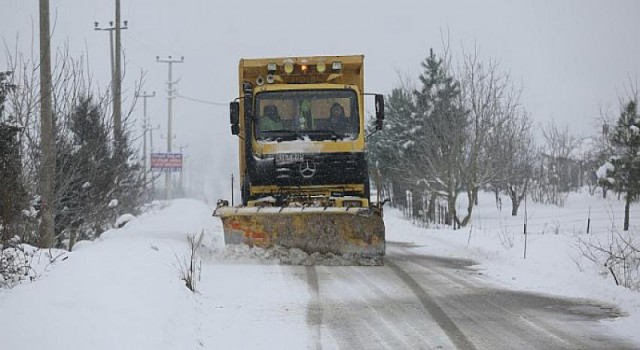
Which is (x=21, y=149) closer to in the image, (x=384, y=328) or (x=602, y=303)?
(x=384, y=328)

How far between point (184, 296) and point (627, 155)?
25089 millimetres

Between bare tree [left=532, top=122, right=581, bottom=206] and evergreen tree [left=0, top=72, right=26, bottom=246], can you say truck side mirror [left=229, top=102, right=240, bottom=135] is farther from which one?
bare tree [left=532, top=122, right=581, bottom=206]

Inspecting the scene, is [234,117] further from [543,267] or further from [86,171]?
[543,267]

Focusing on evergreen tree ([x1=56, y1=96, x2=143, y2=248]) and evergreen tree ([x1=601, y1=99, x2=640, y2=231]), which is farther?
evergreen tree ([x1=601, y1=99, x2=640, y2=231])

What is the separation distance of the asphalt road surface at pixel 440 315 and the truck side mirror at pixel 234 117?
327 centimetres

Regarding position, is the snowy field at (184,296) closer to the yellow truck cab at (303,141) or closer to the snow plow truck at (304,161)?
the snow plow truck at (304,161)

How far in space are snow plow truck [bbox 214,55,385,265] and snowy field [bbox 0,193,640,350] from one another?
0.69 meters

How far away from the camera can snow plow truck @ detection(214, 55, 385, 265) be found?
11875 mm

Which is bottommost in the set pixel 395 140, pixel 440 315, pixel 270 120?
pixel 440 315

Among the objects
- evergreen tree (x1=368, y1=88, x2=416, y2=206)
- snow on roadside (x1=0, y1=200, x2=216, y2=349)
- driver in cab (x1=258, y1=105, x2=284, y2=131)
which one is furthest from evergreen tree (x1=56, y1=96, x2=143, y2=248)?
evergreen tree (x1=368, y1=88, x2=416, y2=206)

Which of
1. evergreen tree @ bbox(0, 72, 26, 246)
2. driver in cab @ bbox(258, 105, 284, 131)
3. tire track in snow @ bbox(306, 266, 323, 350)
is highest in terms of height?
driver in cab @ bbox(258, 105, 284, 131)

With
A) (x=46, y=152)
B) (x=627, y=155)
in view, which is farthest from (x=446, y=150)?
(x=46, y=152)

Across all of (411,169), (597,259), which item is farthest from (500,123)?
(597,259)

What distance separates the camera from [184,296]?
7.82 metres
